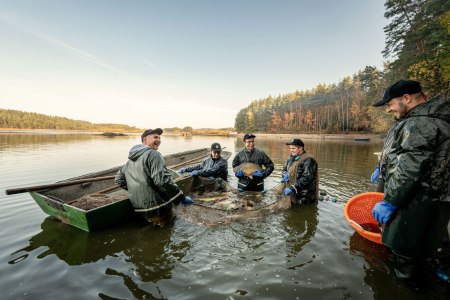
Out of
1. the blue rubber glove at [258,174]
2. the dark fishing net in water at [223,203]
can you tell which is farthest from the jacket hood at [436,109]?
the blue rubber glove at [258,174]

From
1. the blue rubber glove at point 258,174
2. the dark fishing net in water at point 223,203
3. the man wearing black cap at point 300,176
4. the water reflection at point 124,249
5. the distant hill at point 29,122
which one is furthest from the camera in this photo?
the distant hill at point 29,122

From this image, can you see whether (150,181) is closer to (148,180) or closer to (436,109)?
(148,180)

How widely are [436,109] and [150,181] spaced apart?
538cm

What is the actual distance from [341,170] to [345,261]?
13.1 m

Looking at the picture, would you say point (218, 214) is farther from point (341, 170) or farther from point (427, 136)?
point (341, 170)

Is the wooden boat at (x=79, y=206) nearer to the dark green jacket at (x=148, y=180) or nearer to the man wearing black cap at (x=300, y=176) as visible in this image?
the dark green jacket at (x=148, y=180)

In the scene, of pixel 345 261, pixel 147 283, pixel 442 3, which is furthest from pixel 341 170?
pixel 442 3

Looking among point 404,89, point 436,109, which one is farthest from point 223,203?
point 436,109

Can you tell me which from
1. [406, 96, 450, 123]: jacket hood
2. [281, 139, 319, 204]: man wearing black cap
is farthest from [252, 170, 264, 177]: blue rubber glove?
[406, 96, 450, 123]: jacket hood

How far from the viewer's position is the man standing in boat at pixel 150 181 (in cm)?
508

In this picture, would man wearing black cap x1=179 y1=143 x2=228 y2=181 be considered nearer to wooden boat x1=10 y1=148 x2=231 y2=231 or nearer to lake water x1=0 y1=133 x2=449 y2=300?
lake water x1=0 y1=133 x2=449 y2=300

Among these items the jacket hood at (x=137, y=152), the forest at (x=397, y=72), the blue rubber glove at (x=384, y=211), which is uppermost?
the forest at (x=397, y=72)

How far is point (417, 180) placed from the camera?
2.76 meters

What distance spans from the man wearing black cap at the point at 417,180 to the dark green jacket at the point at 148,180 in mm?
4216
